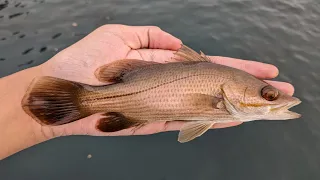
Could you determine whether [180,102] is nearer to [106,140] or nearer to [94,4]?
[106,140]

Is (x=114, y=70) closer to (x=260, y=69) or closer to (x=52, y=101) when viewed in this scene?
(x=52, y=101)

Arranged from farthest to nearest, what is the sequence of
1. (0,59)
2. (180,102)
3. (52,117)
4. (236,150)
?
(0,59), (236,150), (180,102), (52,117)

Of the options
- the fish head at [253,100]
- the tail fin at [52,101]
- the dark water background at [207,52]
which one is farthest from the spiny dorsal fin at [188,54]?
the dark water background at [207,52]

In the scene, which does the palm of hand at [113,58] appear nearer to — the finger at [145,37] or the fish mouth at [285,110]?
the finger at [145,37]

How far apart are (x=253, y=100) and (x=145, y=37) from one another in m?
2.65

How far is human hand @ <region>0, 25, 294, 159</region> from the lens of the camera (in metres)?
5.30

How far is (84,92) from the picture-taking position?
4312 mm

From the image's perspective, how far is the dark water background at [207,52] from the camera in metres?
6.26

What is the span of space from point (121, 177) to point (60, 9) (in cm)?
755

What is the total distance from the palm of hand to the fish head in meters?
0.95

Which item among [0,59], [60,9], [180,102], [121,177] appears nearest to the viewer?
[180,102]

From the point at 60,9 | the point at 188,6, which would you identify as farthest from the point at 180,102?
the point at 60,9

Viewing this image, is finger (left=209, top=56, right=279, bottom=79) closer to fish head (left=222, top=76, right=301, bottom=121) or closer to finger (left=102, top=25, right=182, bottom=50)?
fish head (left=222, top=76, right=301, bottom=121)

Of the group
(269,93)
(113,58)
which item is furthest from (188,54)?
(113,58)
